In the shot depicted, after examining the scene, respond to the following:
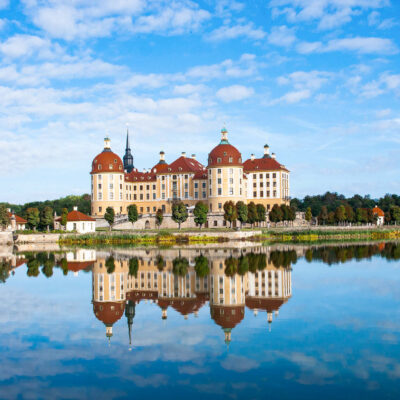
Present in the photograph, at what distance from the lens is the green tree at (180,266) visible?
72.3 feet

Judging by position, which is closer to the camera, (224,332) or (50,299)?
(224,332)

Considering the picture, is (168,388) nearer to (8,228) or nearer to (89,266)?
(89,266)

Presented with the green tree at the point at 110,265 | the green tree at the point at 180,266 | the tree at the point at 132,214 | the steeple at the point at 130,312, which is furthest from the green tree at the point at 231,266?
the tree at the point at 132,214

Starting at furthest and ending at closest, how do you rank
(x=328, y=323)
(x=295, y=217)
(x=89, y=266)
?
(x=295, y=217) → (x=89, y=266) → (x=328, y=323)

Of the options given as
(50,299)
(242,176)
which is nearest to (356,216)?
(242,176)

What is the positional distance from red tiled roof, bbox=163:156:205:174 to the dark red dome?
4.71 metres

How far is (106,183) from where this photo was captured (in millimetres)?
62719

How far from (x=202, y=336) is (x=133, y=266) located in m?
14.0

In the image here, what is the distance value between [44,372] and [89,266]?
56.1ft

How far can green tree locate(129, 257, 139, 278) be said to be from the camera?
2192 cm

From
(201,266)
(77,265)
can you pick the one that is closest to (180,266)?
(201,266)

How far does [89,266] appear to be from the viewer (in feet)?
84.2

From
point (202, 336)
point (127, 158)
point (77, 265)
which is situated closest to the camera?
point (202, 336)

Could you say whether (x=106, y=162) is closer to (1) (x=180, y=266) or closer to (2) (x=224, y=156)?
(2) (x=224, y=156)
